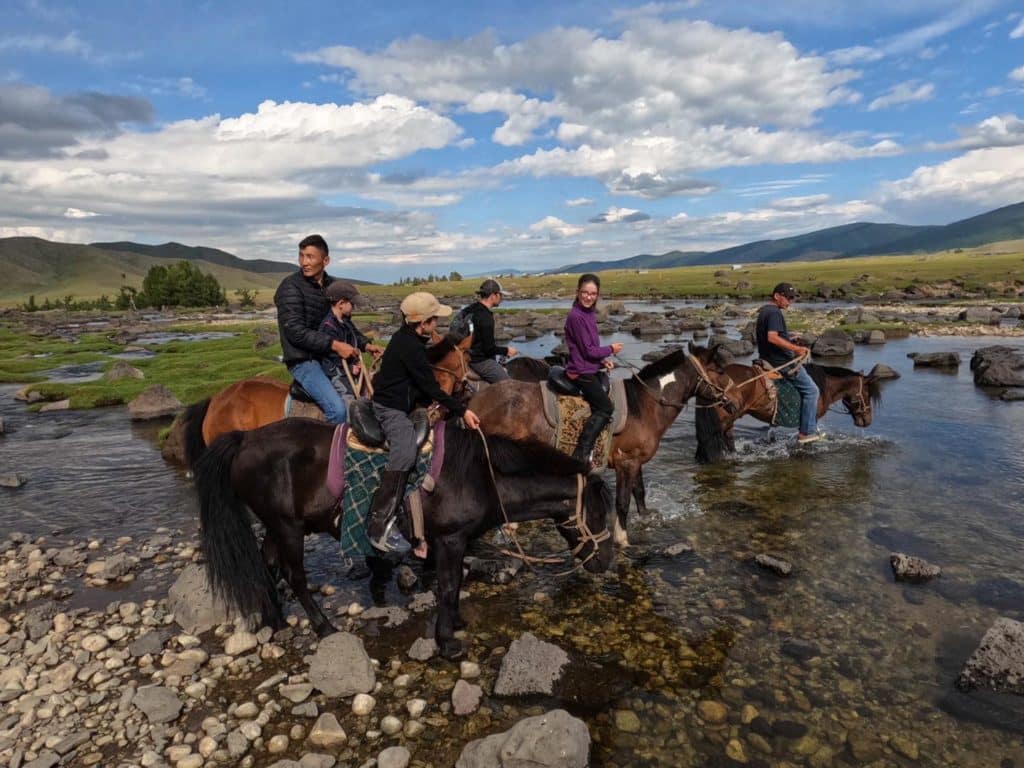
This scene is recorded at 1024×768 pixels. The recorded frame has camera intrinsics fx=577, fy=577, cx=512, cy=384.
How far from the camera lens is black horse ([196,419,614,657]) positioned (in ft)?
20.6

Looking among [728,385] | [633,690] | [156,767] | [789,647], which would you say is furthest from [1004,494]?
[156,767]

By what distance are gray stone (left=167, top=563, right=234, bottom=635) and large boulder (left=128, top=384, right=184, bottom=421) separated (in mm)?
14364

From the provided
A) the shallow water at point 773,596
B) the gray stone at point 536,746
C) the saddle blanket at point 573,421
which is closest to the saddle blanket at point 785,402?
the shallow water at point 773,596

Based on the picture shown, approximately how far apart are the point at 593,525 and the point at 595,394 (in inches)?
108

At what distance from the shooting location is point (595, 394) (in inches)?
346

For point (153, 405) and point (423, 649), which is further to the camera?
point (153, 405)

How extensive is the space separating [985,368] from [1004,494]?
13.3 meters

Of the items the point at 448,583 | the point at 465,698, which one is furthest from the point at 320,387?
→ the point at 465,698

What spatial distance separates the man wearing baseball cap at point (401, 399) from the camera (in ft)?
19.8

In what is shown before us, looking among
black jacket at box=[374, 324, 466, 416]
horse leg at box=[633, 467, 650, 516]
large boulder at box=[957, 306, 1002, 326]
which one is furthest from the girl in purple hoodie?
large boulder at box=[957, 306, 1002, 326]

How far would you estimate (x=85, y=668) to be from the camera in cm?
592

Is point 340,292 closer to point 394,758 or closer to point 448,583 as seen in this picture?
point 448,583

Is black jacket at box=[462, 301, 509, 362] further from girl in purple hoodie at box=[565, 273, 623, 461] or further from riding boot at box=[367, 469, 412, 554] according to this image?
riding boot at box=[367, 469, 412, 554]

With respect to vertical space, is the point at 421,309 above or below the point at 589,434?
above
